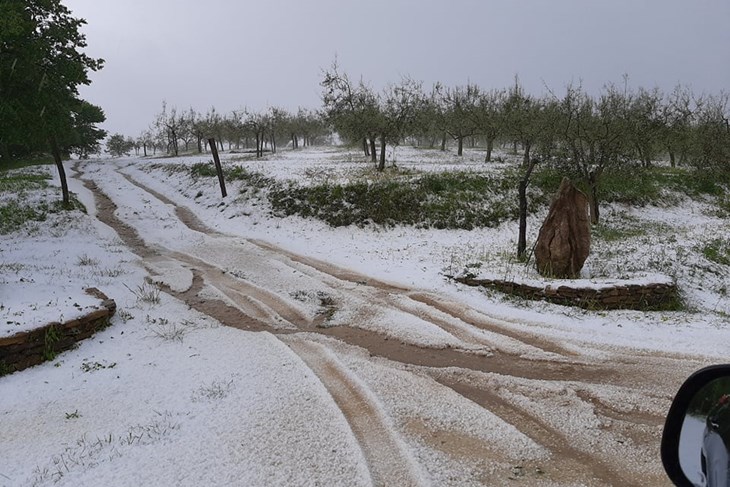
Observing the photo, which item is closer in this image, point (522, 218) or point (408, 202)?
point (522, 218)

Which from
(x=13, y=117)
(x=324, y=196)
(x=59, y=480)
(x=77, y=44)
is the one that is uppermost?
(x=77, y=44)

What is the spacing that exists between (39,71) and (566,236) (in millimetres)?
18969

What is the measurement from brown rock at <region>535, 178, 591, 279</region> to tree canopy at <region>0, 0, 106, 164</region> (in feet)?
55.8

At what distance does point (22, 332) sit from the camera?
6.77 metres

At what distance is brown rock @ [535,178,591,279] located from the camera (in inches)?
450

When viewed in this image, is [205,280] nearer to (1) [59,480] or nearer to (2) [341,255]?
(2) [341,255]

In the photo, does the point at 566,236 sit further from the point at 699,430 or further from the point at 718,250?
the point at 699,430

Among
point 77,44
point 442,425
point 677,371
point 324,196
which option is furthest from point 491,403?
point 77,44

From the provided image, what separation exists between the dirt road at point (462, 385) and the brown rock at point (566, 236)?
12.0 ft

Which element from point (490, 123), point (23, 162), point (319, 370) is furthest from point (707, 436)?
point (23, 162)

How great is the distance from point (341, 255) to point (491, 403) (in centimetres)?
954

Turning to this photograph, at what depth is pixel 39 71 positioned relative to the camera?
51.5 ft

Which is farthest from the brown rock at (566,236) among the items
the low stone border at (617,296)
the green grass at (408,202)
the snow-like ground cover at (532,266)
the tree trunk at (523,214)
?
the green grass at (408,202)

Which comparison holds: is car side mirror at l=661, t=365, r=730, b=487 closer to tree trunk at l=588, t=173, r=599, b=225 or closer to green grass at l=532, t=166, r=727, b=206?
tree trunk at l=588, t=173, r=599, b=225
